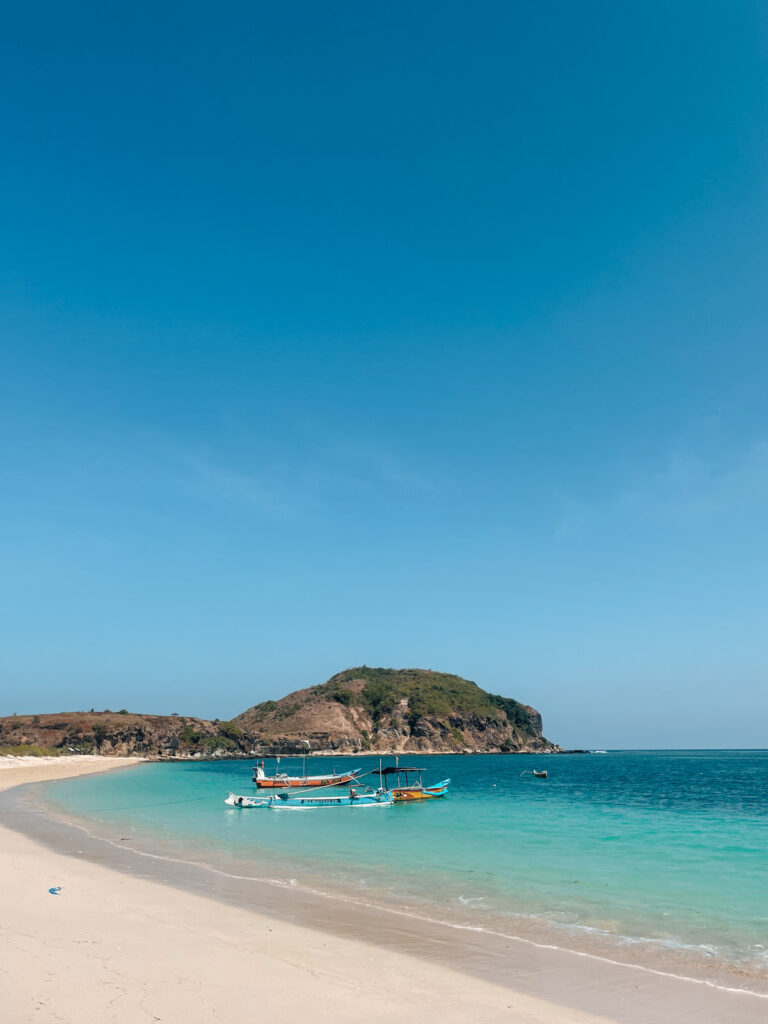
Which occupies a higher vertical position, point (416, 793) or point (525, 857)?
point (525, 857)

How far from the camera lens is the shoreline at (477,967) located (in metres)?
9.96

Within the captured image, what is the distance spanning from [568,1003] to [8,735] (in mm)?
155282

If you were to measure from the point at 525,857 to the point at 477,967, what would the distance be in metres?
14.2

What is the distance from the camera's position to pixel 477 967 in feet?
39.5

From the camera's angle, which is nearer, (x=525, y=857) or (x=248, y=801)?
(x=525, y=857)

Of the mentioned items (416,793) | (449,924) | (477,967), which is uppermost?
(477,967)

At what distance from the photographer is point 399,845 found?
28.3 meters

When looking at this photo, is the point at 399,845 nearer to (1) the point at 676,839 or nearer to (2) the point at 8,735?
(1) the point at 676,839

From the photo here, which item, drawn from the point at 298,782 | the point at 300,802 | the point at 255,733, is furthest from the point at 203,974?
the point at 255,733

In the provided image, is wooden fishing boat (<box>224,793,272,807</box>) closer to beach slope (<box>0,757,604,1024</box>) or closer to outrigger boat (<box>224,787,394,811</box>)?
outrigger boat (<box>224,787,394,811</box>)

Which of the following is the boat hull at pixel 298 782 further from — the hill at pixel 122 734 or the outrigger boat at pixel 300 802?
the hill at pixel 122 734

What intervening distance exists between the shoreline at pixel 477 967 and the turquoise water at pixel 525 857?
1511mm

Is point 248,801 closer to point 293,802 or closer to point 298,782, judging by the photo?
point 293,802

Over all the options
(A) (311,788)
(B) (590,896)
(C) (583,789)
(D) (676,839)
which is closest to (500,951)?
(B) (590,896)
